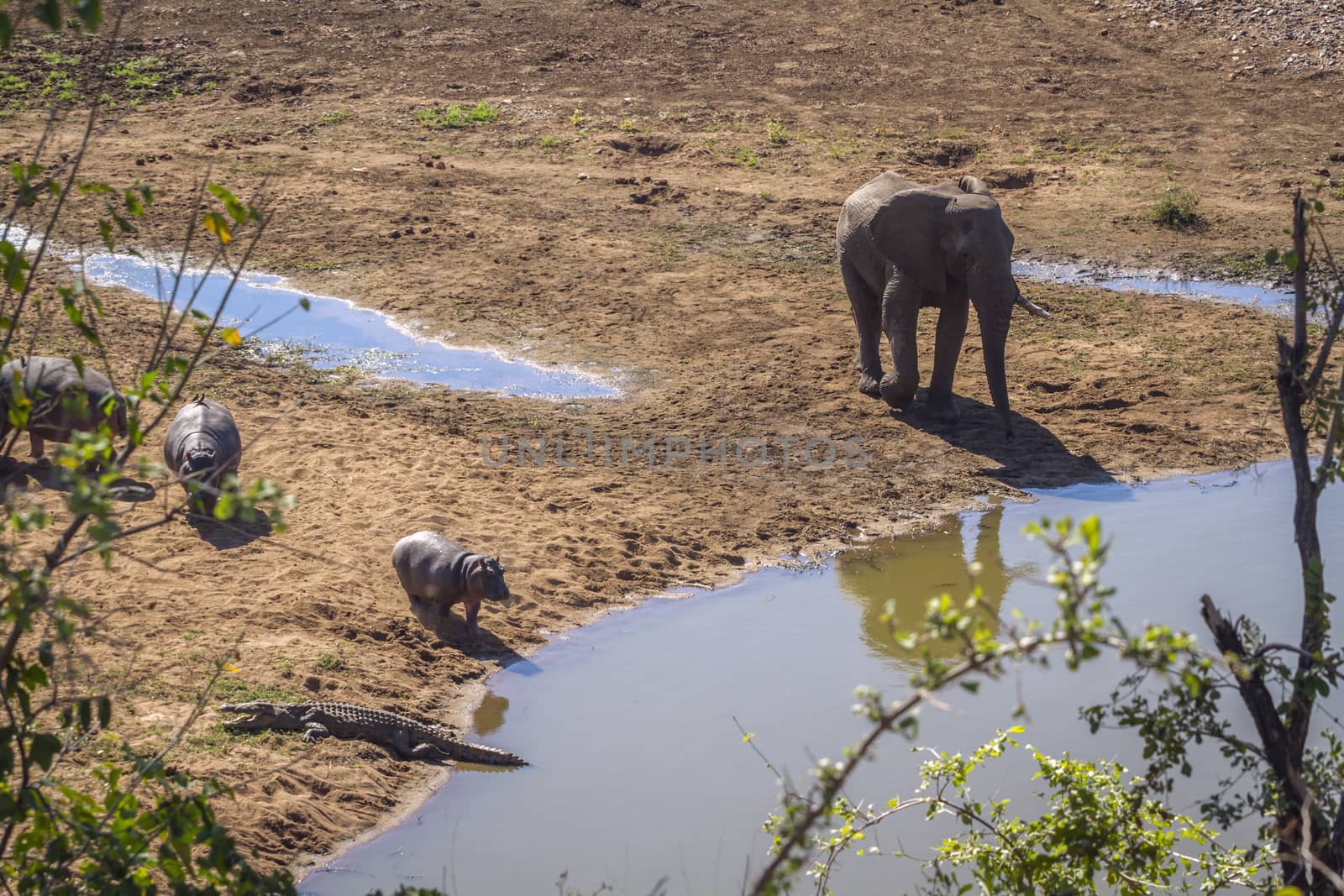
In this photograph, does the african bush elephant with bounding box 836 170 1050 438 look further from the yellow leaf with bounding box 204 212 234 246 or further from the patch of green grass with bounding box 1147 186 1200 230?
the yellow leaf with bounding box 204 212 234 246

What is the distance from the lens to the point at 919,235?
11062mm

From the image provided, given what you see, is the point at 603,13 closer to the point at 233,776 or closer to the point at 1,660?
the point at 233,776

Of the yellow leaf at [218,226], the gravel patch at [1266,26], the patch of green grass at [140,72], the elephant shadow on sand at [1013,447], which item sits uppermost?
the gravel patch at [1266,26]

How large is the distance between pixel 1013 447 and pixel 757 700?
430 centimetres

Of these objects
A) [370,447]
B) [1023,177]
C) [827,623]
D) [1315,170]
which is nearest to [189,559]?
[370,447]

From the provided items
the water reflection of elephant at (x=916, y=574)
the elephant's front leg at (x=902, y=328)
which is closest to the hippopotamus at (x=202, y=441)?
the water reflection of elephant at (x=916, y=574)

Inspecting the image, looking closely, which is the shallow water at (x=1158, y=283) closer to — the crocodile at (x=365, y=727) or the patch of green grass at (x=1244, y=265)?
the patch of green grass at (x=1244, y=265)

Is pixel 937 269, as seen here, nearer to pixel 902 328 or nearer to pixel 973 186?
pixel 902 328

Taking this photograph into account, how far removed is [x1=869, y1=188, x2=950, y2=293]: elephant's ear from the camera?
11.1m

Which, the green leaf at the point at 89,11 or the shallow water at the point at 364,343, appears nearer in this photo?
the green leaf at the point at 89,11

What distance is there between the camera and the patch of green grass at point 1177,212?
16266mm

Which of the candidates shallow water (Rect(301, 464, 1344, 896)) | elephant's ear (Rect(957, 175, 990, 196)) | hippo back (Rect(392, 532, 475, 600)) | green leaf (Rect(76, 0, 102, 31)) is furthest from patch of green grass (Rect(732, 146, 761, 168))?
green leaf (Rect(76, 0, 102, 31))

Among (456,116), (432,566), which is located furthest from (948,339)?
(456,116)

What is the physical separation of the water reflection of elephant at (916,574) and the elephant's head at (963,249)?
165 cm
